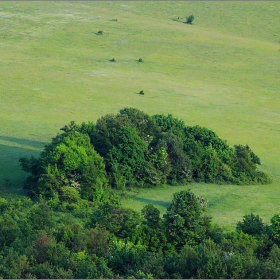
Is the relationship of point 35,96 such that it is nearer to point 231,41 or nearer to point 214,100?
point 214,100

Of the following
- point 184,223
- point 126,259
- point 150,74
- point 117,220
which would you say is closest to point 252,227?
point 184,223

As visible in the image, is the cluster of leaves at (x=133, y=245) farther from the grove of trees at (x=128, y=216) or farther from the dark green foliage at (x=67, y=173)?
the dark green foliage at (x=67, y=173)

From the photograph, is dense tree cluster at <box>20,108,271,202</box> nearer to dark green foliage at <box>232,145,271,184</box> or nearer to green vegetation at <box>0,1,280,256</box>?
dark green foliage at <box>232,145,271,184</box>

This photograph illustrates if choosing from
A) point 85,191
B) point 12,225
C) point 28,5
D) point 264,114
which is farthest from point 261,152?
point 28,5

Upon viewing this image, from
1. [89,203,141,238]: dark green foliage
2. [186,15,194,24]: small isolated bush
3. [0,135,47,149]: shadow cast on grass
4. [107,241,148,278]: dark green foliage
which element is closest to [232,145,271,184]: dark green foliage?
[0,135,47,149]: shadow cast on grass

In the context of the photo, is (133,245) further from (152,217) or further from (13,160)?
(13,160)

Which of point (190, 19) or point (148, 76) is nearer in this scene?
point (148, 76)

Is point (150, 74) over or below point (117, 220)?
over

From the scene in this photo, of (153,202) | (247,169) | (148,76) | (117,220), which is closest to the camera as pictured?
(117,220)
